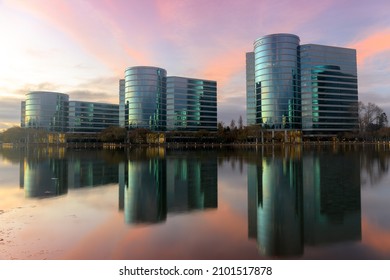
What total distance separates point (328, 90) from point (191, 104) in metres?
76.6

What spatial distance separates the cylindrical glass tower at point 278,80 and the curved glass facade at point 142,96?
2213 inches

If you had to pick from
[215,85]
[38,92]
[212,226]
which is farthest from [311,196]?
[38,92]

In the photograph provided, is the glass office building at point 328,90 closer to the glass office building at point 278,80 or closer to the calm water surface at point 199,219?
the glass office building at point 278,80

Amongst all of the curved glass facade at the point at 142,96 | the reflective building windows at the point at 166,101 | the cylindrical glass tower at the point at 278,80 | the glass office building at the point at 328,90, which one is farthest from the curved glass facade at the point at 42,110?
the glass office building at the point at 328,90

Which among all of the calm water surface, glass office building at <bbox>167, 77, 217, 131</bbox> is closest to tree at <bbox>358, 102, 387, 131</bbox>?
glass office building at <bbox>167, 77, 217, 131</bbox>

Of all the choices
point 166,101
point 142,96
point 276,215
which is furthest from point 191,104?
point 276,215

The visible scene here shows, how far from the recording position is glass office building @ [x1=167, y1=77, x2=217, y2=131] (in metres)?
184

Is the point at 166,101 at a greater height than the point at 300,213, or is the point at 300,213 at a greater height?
the point at 166,101

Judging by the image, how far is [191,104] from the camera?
190125 mm

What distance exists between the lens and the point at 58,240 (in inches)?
455

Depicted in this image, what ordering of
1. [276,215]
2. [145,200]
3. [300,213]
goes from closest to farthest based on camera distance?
[276,215] → [300,213] → [145,200]

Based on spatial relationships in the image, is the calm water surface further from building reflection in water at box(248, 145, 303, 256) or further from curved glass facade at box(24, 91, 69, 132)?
curved glass facade at box(24, 91, 69, 132)

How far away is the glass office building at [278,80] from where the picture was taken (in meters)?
156

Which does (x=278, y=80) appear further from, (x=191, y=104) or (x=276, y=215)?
(x=276, y=215)
